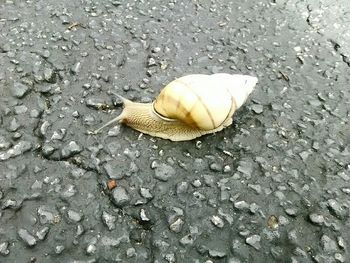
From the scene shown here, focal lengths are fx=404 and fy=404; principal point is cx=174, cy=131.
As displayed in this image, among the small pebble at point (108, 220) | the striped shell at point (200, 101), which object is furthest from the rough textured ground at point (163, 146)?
the striped shell at point (200, 101)

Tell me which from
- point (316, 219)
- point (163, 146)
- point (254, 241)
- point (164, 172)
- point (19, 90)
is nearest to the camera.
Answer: point (254, 241)

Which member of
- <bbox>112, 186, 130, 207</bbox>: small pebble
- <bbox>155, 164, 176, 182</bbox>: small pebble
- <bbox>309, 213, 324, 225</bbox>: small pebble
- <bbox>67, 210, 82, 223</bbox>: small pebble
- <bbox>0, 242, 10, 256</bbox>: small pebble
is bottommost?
<bbox>0, 242, 10, 256</bbox>: small pebble

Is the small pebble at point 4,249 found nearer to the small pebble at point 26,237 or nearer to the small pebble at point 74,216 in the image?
the small pebble at point 26,237

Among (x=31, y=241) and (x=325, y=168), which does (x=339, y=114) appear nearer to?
(x=325, y=168)

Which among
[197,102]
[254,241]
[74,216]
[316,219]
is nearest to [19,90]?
[74,216]

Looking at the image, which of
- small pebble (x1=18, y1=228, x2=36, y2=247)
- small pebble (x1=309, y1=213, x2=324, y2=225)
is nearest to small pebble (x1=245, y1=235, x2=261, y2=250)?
small pebble (x1=309, y1=213, x2=324, y2=225)

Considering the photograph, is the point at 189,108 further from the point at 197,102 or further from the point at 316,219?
the point at 316,219

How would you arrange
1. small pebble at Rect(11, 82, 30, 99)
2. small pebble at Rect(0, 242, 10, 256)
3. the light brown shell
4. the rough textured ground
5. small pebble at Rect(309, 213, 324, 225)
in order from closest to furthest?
small pebble at Rect(0, 242, 10, 256) → the rough textured ground → small pebble at Rect(309, 213, 324, 225) → the light brown shell → small pebble at Rect(11, 82, 30, 99)

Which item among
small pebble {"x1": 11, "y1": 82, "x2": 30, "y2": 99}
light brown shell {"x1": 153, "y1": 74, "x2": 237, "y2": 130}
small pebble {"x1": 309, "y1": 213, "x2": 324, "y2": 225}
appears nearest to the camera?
small pebble {"x1": 309, "y1": 213, "x2": 324, "y2": 225}

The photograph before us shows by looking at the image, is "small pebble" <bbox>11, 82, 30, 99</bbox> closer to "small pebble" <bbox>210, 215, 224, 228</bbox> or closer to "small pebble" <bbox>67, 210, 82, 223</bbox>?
"small pebble" <bbox>67, 210, 82, 223</bbox>
